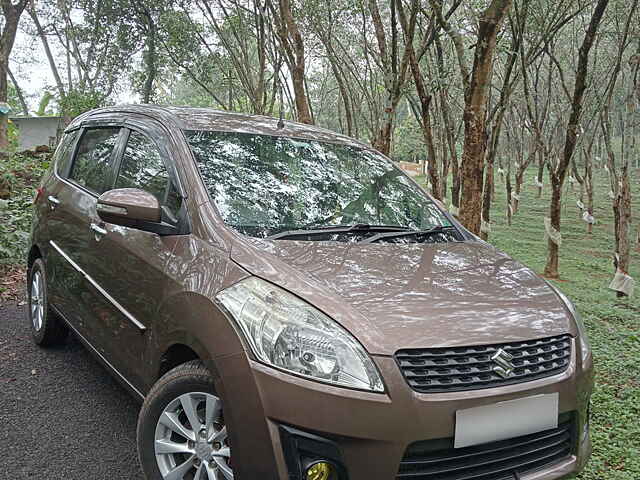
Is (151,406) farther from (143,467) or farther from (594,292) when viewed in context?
(594,292)

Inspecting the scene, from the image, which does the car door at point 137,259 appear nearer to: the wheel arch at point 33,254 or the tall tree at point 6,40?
the wheel arch at point 33,254

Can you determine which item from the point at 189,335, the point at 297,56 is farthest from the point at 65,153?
the point at 297,56

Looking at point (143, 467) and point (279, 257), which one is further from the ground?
point (279, 257)

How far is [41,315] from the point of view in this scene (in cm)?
412

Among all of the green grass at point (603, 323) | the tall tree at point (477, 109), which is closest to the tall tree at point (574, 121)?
the green grass at point (603, 323)

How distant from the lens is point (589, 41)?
23.7 ft

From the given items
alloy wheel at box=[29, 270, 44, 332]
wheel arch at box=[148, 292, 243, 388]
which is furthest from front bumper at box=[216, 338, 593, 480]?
alloy wheel at box=[29, 270, 44, 332]

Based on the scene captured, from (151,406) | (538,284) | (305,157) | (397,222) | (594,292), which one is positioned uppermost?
(305,157)

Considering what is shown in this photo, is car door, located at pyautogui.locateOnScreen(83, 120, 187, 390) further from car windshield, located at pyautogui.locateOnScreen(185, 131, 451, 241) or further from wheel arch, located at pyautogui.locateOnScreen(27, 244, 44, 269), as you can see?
wheel arch, located at pyautogui.locateOnScreen(27, 244, 44, 269)

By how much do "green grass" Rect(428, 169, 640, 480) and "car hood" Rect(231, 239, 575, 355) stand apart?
1170mm

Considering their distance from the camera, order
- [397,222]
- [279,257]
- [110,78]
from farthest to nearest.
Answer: [110,78], [397,222], [279,257]

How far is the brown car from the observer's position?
69.6 inches

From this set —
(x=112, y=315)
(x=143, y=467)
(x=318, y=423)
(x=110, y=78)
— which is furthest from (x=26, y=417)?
(x=110, y=78)

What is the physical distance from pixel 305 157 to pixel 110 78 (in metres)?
19.6
